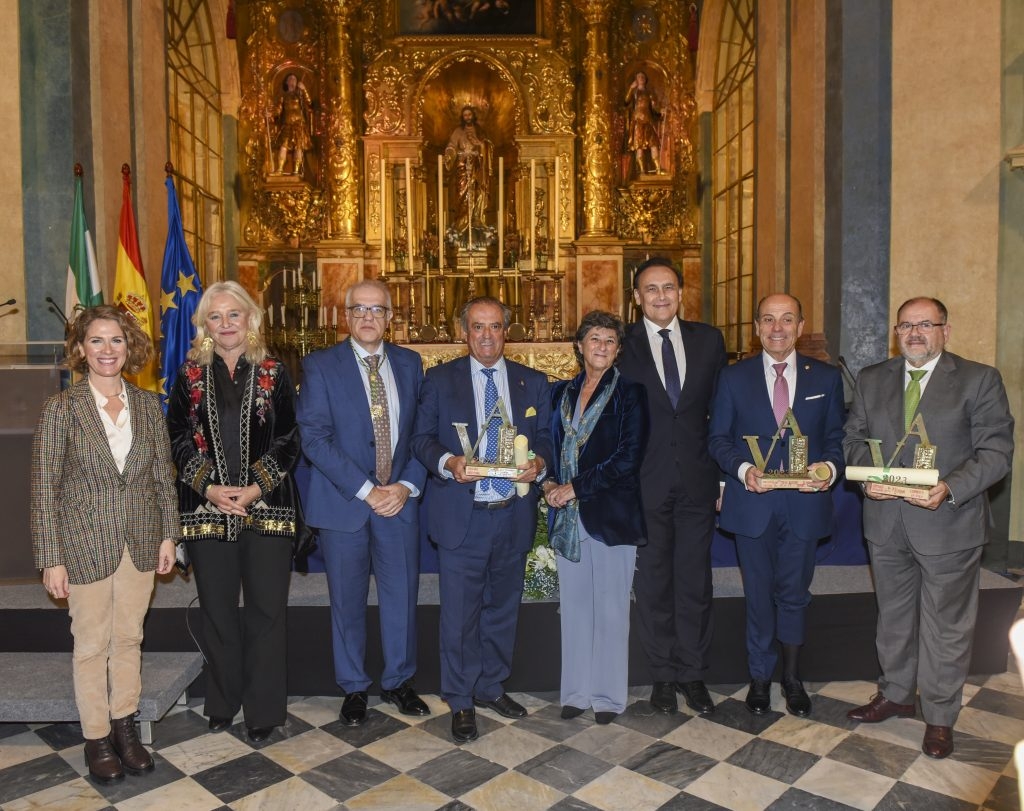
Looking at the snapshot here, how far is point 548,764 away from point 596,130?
9.27 meters

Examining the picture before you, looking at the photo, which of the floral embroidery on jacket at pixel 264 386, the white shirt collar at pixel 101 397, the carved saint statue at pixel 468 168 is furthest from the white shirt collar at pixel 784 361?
the carved saint statue at pixel 468 168

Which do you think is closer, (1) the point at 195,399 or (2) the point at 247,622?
(1) the point at 195,399

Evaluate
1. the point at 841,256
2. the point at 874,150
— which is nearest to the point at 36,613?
the point at 841,256

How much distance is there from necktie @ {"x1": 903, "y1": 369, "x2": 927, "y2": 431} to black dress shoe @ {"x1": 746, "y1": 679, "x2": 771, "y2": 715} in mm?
1231

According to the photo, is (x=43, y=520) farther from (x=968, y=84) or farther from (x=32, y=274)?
(x=968, y=84)

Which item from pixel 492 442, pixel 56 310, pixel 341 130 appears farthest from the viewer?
pixel 341 130

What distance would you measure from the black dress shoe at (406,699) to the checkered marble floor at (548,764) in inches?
1.7

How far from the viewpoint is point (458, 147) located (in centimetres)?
1109

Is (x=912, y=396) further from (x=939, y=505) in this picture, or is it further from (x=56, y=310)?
(x=56, y=310)

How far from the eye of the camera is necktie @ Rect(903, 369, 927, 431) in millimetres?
3268

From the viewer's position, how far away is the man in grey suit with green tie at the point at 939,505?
3186 millimetres

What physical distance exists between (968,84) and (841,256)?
52.3 inches

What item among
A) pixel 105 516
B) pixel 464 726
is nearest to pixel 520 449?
pixel 464 726

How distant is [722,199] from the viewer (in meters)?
10.9
